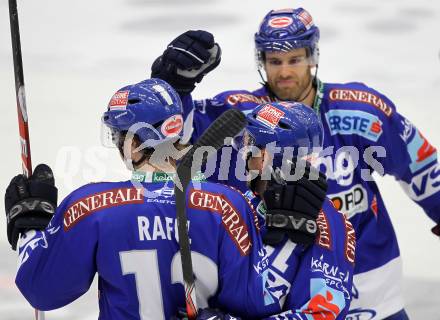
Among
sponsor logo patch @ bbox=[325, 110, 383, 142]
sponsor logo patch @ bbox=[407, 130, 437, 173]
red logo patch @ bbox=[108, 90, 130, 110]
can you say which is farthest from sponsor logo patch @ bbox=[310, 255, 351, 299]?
sponsor logo patch @ bbox=[407, 130, 437, 173]

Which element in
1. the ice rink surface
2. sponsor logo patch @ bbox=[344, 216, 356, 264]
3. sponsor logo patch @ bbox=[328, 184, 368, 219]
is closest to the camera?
sponsor logo patch @ bbox=[344, 216, 356, 264]

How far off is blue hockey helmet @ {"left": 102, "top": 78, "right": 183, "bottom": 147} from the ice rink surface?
7.04 feet

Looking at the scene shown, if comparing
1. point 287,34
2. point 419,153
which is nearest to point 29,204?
point 287,34

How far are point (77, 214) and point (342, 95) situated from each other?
139 cm

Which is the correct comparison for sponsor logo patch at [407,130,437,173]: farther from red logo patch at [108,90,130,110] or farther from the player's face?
red logo patch at [108,90,130,110]

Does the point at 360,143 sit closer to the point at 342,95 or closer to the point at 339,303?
the point at 342,95

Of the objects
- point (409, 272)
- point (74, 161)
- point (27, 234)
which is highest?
point (27, 234)

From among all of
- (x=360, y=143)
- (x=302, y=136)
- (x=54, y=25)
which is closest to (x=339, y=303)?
(x=302, y=136)

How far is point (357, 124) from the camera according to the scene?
3.67 m

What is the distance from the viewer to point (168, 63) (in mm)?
3680

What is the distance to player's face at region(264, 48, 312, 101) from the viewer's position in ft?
12.2

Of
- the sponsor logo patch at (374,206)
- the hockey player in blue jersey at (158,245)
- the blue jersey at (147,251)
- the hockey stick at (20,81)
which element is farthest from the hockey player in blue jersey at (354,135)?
the blue jersey at (147,251)

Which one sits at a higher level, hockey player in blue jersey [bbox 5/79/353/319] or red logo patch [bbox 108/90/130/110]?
red logo patch [bbox 108/90/130/110]

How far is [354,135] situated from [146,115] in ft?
3.78
